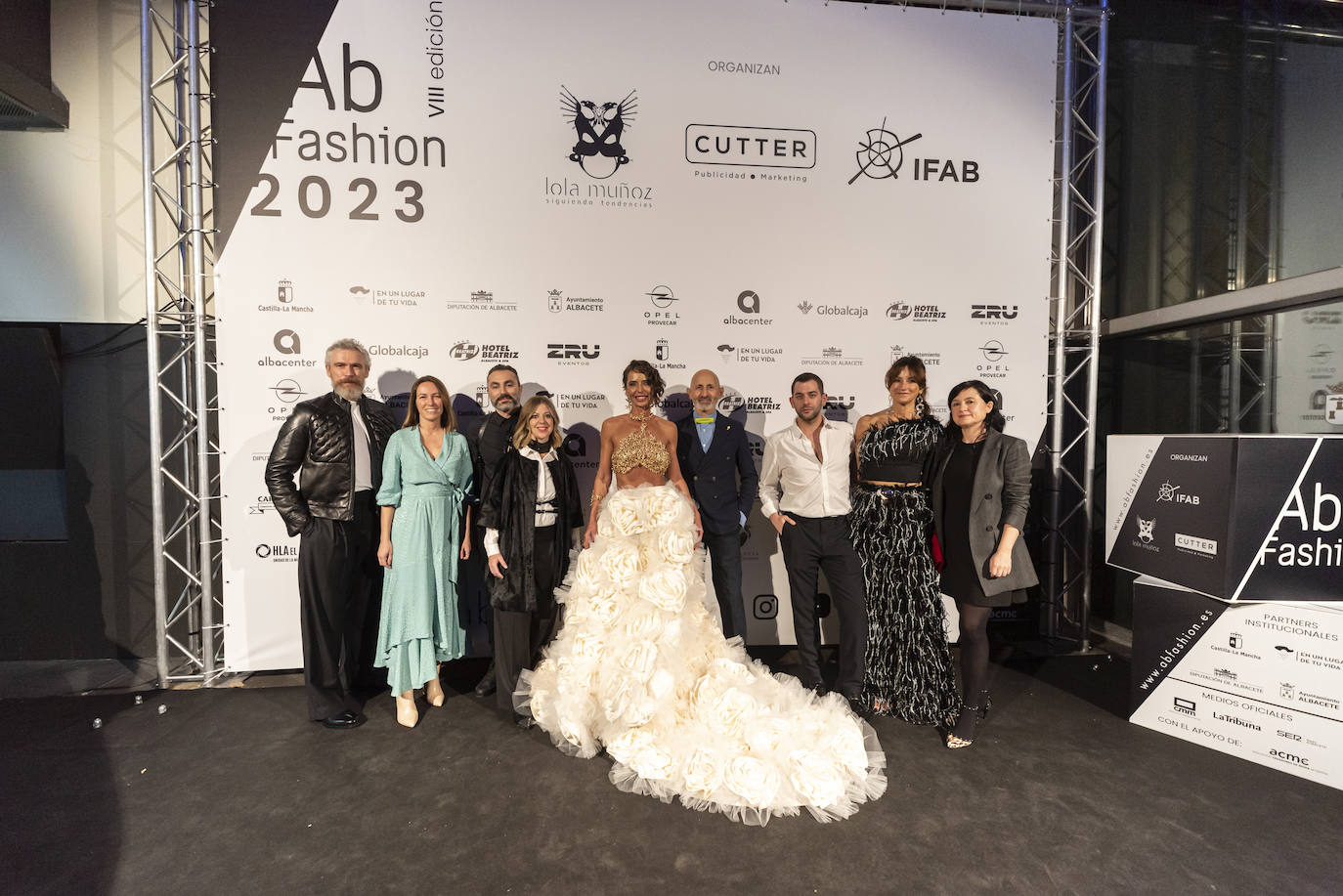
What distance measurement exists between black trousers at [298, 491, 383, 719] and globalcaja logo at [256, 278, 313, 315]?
4.88ft

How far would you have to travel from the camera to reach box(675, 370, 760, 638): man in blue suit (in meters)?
3.55

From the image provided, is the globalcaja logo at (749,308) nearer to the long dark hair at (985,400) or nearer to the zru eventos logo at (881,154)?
the zru eventos logo at (881,154)

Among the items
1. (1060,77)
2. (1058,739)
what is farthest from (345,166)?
(1058,739)

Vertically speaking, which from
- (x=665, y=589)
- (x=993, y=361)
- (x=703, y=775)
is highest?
(x=993, y=361)

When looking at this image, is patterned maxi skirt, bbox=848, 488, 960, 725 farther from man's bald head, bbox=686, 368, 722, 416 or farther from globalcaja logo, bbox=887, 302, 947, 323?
globalcaja logo, bbox=887, 302, 947, 323

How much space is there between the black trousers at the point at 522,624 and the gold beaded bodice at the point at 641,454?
51 cm

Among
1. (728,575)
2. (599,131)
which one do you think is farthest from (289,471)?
(599,131)

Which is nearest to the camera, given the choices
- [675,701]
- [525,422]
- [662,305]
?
[675,701]

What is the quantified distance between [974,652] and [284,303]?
4.59 m

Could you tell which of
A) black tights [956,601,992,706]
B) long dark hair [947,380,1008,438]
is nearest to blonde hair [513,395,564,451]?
long dark hair [947,380,1008,438]

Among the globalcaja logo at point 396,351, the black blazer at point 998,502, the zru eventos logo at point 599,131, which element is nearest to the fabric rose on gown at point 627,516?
the black blazer at point 998,502

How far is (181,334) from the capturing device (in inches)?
153

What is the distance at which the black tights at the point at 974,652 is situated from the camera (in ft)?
9.45

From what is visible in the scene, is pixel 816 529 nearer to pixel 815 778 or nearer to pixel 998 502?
pixel 998 502
